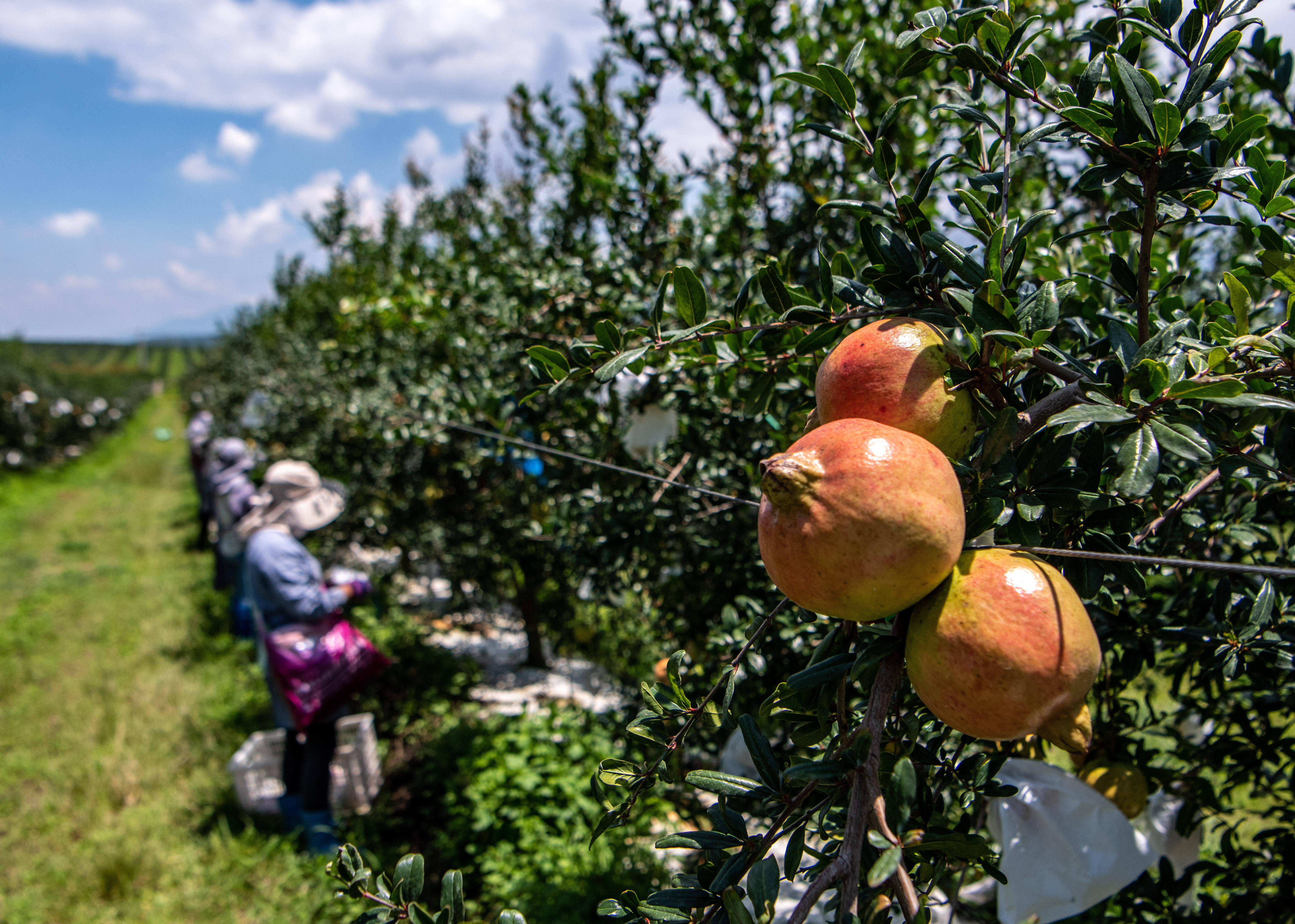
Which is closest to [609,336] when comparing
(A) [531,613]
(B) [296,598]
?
(B) [296,598]

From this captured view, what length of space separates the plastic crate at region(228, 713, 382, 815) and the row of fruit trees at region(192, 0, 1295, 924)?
6.51 feet

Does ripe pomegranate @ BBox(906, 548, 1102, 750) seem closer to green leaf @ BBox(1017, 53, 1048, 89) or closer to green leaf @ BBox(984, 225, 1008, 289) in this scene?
green leaf @ BBox(984, 225, 1008, 289)

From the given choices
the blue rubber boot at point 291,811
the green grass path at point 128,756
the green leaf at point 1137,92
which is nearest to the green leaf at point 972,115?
the green leaf at point 1137,92

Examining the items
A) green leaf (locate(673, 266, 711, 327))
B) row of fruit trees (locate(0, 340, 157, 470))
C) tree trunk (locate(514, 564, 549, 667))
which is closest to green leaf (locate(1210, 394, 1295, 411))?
green leaf (locate(673, 266, 711, 327))

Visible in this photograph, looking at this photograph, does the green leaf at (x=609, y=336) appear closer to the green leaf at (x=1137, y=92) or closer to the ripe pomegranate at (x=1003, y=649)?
the ripe pomegranate at (x=1003, y=649)

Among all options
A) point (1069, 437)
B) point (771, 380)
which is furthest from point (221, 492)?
point (1069, 437)

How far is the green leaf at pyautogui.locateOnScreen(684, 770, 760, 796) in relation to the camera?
0.85 meters

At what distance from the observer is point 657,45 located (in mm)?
2744

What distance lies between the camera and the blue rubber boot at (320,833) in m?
3.45

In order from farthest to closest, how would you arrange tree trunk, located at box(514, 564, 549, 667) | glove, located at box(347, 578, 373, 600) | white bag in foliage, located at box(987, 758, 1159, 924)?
1. tree trunk, located at box(514, 564, 549, 667)
2. glove, located at box(347, 578, 373, 600)
3. white bag in foliage, located at box(987, 758, 1159, 924)

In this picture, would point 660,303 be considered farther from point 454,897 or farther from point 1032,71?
point 454,897

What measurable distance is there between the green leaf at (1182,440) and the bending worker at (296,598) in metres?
3.38

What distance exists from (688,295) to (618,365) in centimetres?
16

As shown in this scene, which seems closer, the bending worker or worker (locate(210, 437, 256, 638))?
the bending worker
